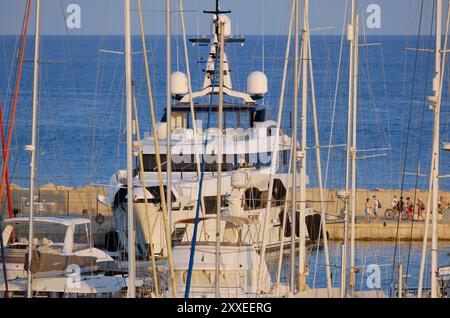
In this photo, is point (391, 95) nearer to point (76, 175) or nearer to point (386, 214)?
point (76, 175)

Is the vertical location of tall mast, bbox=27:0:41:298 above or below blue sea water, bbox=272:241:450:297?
above

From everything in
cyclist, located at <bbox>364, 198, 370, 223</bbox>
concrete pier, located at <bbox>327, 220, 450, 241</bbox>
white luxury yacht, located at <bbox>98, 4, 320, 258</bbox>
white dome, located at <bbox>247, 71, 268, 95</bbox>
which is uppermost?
white dome, located at <bbox>247, 71, 268, 95</bbox>

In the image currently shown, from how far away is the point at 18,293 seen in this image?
2931cm

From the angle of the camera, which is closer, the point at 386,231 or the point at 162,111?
the point at 386,231

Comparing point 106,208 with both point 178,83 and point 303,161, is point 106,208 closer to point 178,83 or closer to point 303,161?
point 178,83

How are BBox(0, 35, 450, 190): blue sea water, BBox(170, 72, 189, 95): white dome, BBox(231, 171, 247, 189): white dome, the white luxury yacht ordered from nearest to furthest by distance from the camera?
1. BBox(231, 171, 247, 189): white dome
2. the white luxury yacht
3. BBox(170, 72, 189, 95): white dome
4. BBox(0, 35, 450, 190): blue sea water

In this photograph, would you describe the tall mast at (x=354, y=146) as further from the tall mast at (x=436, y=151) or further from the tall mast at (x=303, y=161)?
the tall mast at (x=436, y=151)

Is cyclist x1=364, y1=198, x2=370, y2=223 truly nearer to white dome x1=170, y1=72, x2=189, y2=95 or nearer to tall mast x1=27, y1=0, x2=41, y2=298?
white dome x1=170, y1=72, x2=189, y2=95

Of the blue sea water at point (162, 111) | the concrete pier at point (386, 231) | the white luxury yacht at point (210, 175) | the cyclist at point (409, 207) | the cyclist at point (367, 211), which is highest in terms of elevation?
the white luxury yacht at point (210, 175)

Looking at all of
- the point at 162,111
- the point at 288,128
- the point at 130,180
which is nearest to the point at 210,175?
the point at 288,128

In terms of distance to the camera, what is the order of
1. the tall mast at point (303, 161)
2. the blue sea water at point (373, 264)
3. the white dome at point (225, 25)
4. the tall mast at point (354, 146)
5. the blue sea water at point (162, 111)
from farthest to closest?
the blue sea water at point (162, 111) → the white dome at point (225, 25) → the blue sea water at point (373, 264) → the tall mast at point (354, 146) → the tall mast at point (303, 161)

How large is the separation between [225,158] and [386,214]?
5.37 metres

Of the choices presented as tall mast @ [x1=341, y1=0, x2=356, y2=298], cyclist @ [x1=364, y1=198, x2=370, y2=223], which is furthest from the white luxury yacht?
tall mast @ [x1=341, y1=0, x2=356, y2=298]

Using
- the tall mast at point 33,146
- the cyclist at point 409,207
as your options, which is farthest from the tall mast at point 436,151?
the cyclist at point 409,207
